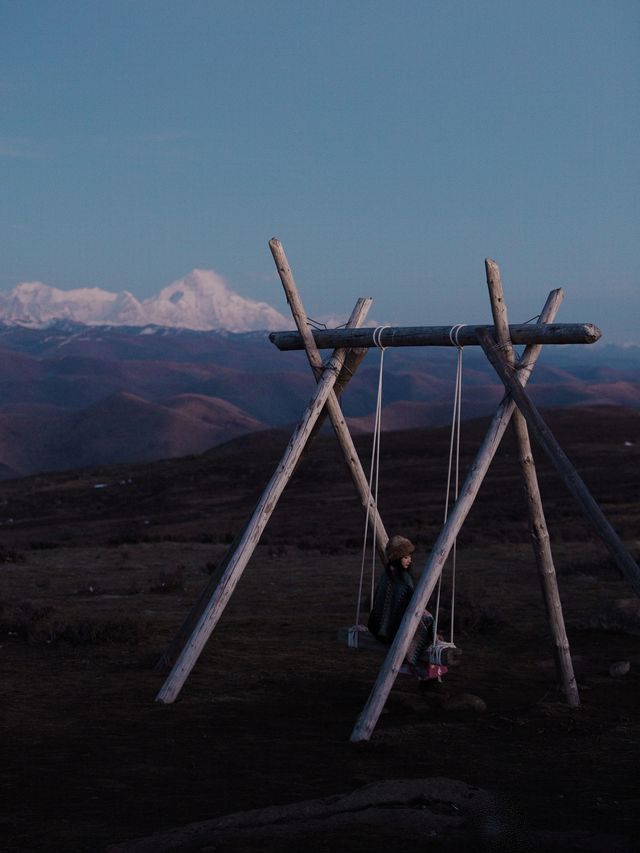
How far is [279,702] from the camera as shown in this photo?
889cm

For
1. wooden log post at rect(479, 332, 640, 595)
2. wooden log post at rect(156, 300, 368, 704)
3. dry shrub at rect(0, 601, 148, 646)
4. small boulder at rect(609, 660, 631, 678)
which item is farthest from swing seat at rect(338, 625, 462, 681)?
dry shrub at rect(0, 601, 148, 646)

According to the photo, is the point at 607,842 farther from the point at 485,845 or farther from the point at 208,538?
the point at 208,538

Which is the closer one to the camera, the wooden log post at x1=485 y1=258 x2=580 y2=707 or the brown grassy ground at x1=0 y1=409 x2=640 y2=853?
the brown grassy ground at x1=0 y1=409 x2=640 y2=853

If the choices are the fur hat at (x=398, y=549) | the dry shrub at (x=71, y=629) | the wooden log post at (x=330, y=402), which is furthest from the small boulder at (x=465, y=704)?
the dry shrub at (x=71, y=629)

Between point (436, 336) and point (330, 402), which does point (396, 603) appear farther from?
point (436, 336)

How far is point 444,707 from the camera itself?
28.3ft

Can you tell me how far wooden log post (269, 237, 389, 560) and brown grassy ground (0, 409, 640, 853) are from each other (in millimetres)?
1549

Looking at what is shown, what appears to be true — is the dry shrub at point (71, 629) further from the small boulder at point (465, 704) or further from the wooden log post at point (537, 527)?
the wooden log post at point (537, 527)

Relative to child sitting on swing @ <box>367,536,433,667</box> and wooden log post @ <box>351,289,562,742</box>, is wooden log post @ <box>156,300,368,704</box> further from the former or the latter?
wooden log post @ <box>351,289,562,742</box>

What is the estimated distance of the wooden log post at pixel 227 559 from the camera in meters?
9.28

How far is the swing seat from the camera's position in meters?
8.18

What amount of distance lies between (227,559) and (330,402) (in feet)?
5.80

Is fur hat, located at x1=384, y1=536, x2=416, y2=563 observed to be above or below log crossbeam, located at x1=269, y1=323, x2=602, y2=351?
below

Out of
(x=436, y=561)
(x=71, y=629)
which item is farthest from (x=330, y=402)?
(x=71, y=629)
